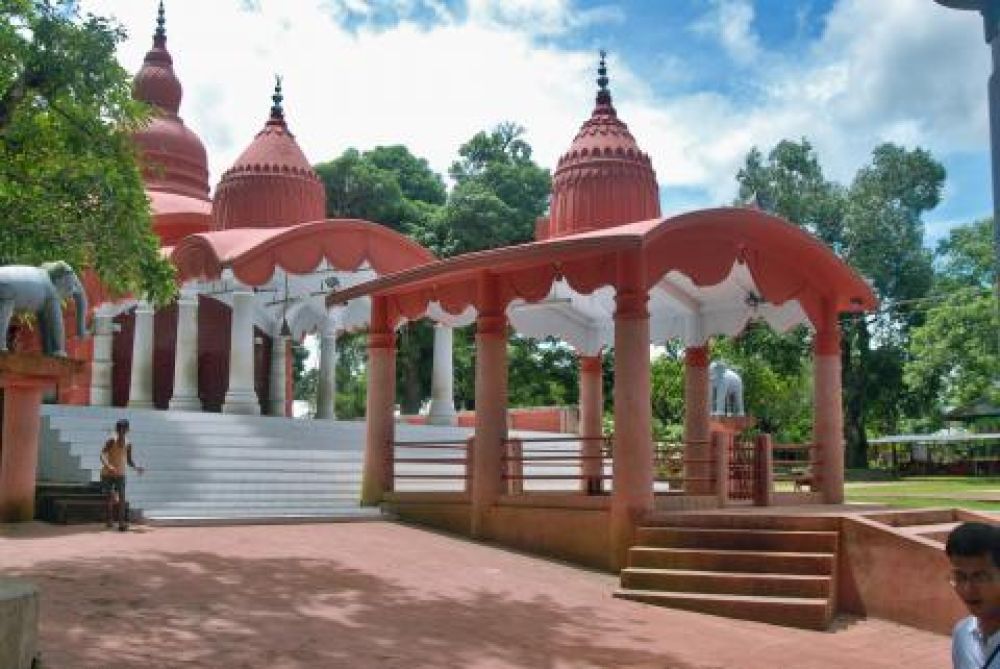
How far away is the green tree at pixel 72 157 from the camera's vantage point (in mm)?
9539

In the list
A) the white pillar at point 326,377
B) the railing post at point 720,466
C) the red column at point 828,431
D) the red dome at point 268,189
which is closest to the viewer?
the railing post at point 720,466

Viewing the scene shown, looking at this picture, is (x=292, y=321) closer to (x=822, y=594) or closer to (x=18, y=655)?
(x=822, y=594)

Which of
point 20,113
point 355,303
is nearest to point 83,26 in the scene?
point 20,113

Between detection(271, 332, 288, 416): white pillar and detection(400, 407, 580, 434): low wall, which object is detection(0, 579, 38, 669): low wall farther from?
detection(400, 407, 580, 434): low wall

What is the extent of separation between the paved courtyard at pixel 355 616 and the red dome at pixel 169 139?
15319 mm

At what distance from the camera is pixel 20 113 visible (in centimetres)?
988

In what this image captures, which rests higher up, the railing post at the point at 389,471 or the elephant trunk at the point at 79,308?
the elephant trunk at the point at 79,308

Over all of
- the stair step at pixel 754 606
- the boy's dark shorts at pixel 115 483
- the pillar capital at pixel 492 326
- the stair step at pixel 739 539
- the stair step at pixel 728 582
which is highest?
the pillar capital at pixel 492 326

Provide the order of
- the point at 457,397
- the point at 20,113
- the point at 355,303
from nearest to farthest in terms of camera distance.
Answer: the point at 20,113
the point at 355,303
the point at 457,397

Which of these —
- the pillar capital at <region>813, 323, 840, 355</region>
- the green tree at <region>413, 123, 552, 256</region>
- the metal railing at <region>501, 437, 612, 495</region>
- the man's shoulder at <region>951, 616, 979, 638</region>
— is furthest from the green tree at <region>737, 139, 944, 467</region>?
the man's shoulder at <region>951, 616, 979, 638</region>

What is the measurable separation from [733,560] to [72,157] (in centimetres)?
768

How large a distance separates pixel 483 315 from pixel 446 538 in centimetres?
280

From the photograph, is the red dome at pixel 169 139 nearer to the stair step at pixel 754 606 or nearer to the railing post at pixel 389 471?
the railing post at pixel 389 471

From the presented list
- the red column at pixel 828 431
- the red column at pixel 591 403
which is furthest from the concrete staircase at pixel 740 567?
the red column at pixel 591 403
